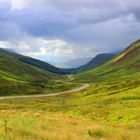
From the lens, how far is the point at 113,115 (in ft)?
176

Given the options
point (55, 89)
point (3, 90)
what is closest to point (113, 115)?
point (3, 90)

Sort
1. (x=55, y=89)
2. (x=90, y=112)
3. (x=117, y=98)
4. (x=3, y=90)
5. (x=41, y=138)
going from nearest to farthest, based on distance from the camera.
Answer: (x=41, y=138) < (x=90, y=112) < (x=117, y=98) < (x=3, y=90) < (x=55, y=89)

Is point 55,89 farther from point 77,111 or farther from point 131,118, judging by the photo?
point 131,118

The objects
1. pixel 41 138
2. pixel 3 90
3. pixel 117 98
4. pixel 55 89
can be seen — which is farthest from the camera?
pixel 55 89

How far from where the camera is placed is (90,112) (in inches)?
2329

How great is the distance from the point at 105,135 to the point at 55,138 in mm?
6885

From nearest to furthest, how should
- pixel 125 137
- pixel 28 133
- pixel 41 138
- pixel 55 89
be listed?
1. pixel 41 138
2. pixel 28 133
3. pixel 125 137
4. pixel 55 89

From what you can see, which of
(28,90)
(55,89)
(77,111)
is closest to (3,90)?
(28,90)

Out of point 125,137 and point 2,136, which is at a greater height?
point 2,136

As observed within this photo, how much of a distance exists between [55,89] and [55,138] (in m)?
178

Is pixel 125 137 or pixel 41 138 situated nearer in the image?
pixel 41 138

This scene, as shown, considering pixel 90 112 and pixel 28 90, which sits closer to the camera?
pixel 90 112

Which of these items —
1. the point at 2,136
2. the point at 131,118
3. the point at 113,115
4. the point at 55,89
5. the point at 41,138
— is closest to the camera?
the point at 2,136

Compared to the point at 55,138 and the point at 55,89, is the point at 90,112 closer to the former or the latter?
the point at 55,138
